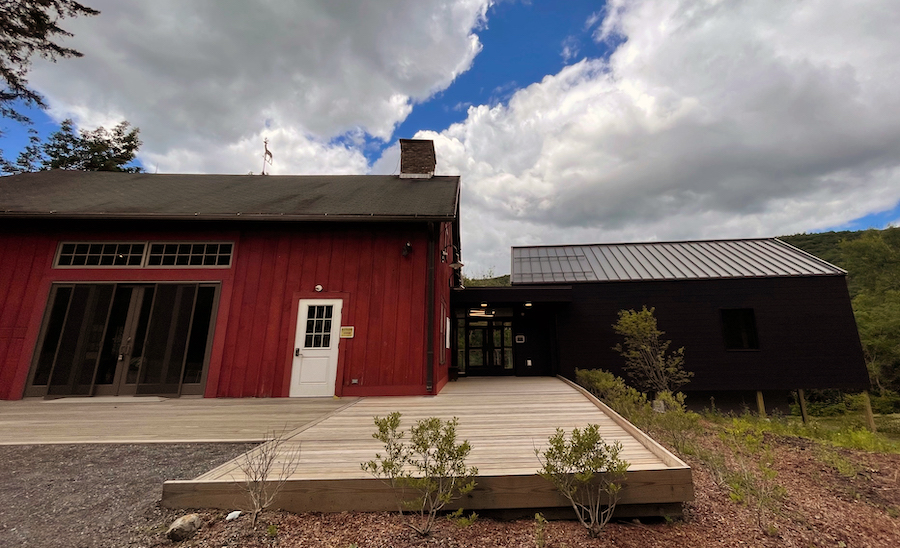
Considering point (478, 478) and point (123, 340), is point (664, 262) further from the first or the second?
point (123, 340)

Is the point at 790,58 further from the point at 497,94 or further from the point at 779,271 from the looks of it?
the point at 497,94

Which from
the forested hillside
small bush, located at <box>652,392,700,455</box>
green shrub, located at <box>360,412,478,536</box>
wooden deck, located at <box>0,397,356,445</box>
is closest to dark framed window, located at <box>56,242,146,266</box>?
wooden deck, located at <box>0,397,356,445</box>

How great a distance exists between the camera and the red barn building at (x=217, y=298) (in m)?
5.95

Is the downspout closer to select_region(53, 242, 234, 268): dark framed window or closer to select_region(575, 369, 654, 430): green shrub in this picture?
select_region(575, 369, 654, 430): green shrub

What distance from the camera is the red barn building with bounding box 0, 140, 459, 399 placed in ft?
19.5

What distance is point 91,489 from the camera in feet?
7.08

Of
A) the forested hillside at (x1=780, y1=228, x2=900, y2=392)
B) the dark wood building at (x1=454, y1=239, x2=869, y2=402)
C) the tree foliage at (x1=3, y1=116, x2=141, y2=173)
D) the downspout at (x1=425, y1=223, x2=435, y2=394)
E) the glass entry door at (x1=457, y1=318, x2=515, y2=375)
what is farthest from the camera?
the forested hillside at (x1=780, y1=228, x2=900, y2=392)

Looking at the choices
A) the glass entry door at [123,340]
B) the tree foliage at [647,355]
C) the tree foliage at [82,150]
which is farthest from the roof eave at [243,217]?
the tree foliage at [82,150]

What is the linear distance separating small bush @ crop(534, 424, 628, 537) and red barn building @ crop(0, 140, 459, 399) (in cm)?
416

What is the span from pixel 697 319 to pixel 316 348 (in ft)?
35.4

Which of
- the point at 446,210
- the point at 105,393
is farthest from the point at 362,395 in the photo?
the point at 105,393

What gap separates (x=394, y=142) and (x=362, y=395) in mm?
7242

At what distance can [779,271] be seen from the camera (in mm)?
10086

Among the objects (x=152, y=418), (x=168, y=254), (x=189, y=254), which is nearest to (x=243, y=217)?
(x=189, y=254)
